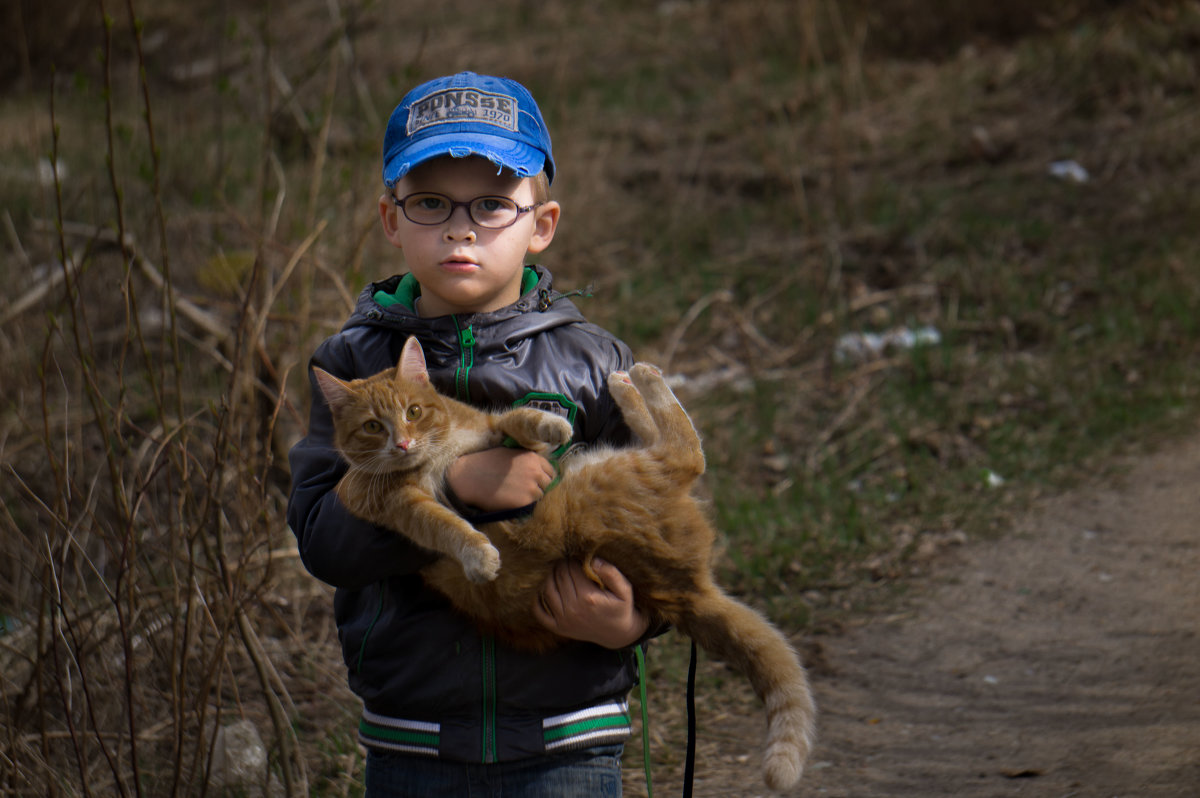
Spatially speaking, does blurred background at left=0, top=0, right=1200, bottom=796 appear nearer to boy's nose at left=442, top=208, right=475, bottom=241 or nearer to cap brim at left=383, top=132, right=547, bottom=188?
cap brim at left=383, top=132, right=547, bottom=188

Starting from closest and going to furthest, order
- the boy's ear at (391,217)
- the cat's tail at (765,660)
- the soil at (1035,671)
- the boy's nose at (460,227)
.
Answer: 1. the cat's tail at (765,660)
2. the boy's nose at (460,227)
3. the boy's ear at (391,217)
4. the soil at (1035,671)

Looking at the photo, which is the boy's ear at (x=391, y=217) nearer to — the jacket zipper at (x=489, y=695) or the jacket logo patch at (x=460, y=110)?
the jacket logo patch at (x=460, y=110)

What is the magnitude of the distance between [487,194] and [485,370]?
1.11ft

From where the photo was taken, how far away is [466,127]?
1.96 meters

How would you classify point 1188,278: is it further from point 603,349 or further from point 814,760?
point 603,349

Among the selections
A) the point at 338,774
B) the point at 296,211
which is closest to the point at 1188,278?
the point at 296,211

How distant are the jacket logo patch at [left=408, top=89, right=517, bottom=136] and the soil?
6.95ft

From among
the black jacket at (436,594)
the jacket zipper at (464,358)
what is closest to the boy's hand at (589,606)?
the black jacket at (436,594)

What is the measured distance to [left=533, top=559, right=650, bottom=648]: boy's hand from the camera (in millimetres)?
1901

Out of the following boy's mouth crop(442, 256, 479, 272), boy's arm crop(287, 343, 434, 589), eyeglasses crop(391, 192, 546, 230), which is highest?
eyeglasses crop(391, 192, 546, 230)

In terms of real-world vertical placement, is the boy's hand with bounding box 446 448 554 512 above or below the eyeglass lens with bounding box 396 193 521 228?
below

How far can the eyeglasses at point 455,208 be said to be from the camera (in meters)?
1.99

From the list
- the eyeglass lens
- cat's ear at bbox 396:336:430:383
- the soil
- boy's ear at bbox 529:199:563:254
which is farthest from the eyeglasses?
the soil

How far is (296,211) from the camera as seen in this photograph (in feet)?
16.1
